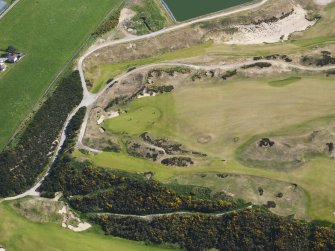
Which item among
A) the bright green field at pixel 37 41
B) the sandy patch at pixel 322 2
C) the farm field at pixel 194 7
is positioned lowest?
the sandy patch at pixel 322 2

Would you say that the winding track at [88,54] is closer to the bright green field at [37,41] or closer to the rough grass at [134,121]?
the bright green field at [37,41]

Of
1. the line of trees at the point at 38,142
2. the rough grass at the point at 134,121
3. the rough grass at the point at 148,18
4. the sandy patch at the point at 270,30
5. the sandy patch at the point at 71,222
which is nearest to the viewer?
the sandy patch at the point at 71,222

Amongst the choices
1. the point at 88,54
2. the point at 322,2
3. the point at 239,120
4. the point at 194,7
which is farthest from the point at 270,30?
the point at 88,54

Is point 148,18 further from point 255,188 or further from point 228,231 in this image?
point 228,231

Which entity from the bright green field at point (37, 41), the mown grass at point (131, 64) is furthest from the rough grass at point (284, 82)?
the bright green field at point (37, 41)

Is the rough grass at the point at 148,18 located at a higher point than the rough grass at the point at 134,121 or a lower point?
higher

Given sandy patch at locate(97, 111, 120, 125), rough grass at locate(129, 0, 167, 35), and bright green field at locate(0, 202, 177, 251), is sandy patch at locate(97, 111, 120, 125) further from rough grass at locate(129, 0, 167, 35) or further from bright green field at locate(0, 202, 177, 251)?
rough grass at locate(129, 0, 167, 35)
